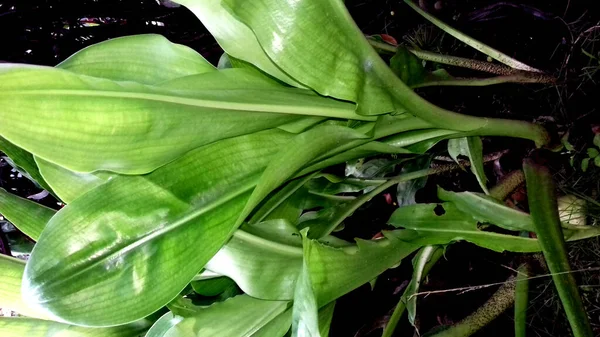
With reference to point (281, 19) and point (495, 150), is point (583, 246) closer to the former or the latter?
point (495, 150)

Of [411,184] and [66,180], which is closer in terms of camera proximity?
[66,180]

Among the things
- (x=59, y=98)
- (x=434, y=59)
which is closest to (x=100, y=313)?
(x=59, y=98)

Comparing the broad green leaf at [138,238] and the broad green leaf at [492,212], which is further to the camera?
the broad green leaf at [492,212]

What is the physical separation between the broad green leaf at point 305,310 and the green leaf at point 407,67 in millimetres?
212

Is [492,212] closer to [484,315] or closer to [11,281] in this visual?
[484,315]

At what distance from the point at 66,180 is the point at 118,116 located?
4.9 inches

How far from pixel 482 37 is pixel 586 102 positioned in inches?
7.0

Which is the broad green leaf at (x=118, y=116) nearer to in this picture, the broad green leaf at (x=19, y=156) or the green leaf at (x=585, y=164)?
the broad green leaf at (x=19, y=156)

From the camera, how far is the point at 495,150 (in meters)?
0.68

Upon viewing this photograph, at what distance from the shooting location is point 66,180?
0.46 meters

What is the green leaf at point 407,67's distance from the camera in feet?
1.65

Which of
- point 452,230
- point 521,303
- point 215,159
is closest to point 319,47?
point 215,159

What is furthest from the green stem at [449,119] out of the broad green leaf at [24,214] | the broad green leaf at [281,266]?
the broad green leaf at [24,214]

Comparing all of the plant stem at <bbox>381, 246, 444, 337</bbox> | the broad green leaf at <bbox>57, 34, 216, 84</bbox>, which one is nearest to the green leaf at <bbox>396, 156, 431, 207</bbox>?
the plant stem at <bbox>381, 246, 444, 337</bbox>
